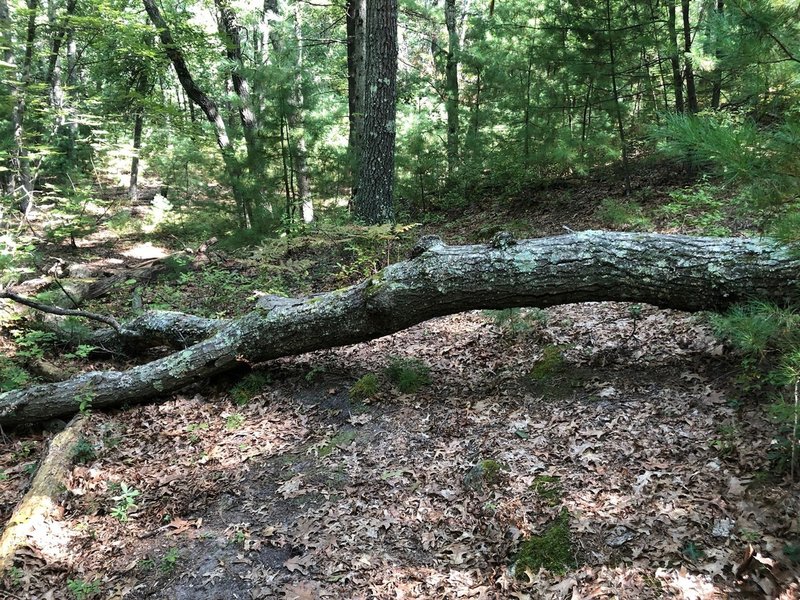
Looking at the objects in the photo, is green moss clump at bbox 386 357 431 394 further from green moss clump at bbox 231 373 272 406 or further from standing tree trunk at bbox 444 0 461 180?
standing tree trunk at bbox 444 0 461 180

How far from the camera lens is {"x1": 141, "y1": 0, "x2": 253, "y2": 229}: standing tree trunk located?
1169 cm

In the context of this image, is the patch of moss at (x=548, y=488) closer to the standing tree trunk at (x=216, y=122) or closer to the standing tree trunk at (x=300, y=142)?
the standing tree trunk at (x=300, y=142)

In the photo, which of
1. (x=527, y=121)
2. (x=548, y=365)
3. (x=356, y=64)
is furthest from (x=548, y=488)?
(x=356, y=64)

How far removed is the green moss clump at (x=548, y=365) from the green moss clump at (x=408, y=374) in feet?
4.29

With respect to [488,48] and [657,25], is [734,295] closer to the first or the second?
[657,25]

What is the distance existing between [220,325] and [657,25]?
416 inches

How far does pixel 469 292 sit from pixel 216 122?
408 inches

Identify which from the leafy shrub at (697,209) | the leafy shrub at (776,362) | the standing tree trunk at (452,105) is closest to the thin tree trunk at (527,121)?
the standing tree trunk at (452,105)

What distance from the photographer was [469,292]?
563 cm

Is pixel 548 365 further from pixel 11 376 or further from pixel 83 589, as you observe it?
pixel 11 376

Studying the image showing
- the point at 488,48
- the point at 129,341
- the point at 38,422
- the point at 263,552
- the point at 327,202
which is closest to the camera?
the point at 263,552

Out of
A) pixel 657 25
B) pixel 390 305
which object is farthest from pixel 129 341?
pixel 657 25

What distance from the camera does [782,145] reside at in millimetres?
3082

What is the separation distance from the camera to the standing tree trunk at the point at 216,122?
11688 mm
